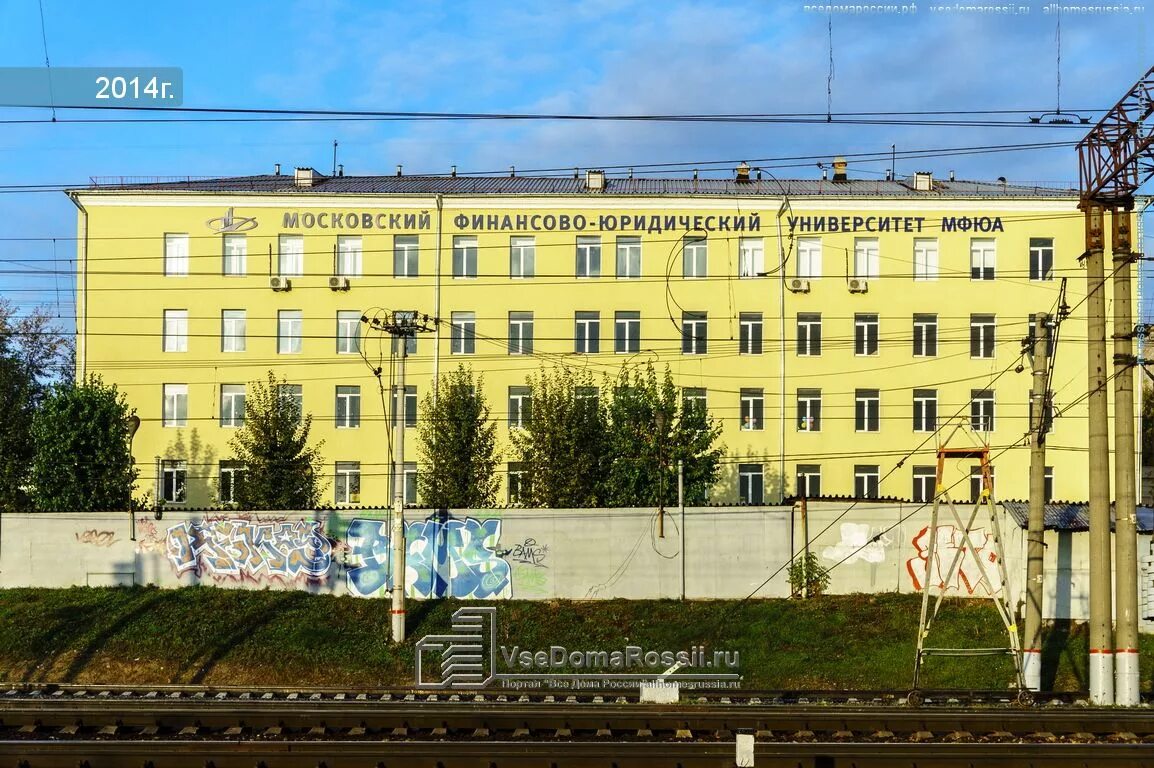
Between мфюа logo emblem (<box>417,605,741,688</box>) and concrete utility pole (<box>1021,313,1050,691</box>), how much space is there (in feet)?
20.5

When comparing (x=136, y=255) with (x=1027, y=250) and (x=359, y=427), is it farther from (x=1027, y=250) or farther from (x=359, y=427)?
(x=1027, y=250)

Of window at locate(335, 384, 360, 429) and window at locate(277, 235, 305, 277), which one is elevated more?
window at locate(277, 235, 305, 277)

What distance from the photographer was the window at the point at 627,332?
4500 centimetres

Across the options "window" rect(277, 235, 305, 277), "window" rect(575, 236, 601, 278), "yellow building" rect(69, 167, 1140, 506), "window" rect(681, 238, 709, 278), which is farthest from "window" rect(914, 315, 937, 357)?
"window" rect(277, 235, 305, 277)

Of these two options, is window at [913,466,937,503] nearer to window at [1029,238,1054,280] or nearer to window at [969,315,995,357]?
window at [969,315,995,357]

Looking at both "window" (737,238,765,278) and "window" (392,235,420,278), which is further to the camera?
"window" (392,235,420,278)

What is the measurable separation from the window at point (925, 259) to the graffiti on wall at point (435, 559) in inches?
860

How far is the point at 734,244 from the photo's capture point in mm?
45469

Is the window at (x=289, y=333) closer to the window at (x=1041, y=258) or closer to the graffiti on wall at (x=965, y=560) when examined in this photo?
the graffiti on wall at (x=965, y=560)

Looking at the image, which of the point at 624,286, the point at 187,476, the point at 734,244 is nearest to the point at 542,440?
the point at 624,286

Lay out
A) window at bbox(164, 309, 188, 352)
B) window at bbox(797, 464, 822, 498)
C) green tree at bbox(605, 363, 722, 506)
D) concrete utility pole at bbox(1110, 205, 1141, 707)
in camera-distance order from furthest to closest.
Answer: window at bbox(164, 309, 188, 352) < window at bbox(797, 464, 822, 498) < green tree at bbox(605, 363, 722, 506) < concrete utility pole at bbox(1110, 205, 1141, 707)

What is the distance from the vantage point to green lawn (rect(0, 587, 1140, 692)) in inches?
1037

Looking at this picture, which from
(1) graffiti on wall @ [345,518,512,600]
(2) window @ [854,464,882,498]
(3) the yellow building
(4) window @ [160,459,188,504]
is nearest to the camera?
(1) graffiti on wall @ [345,518,512,600]

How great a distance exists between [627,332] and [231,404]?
52.2ft
